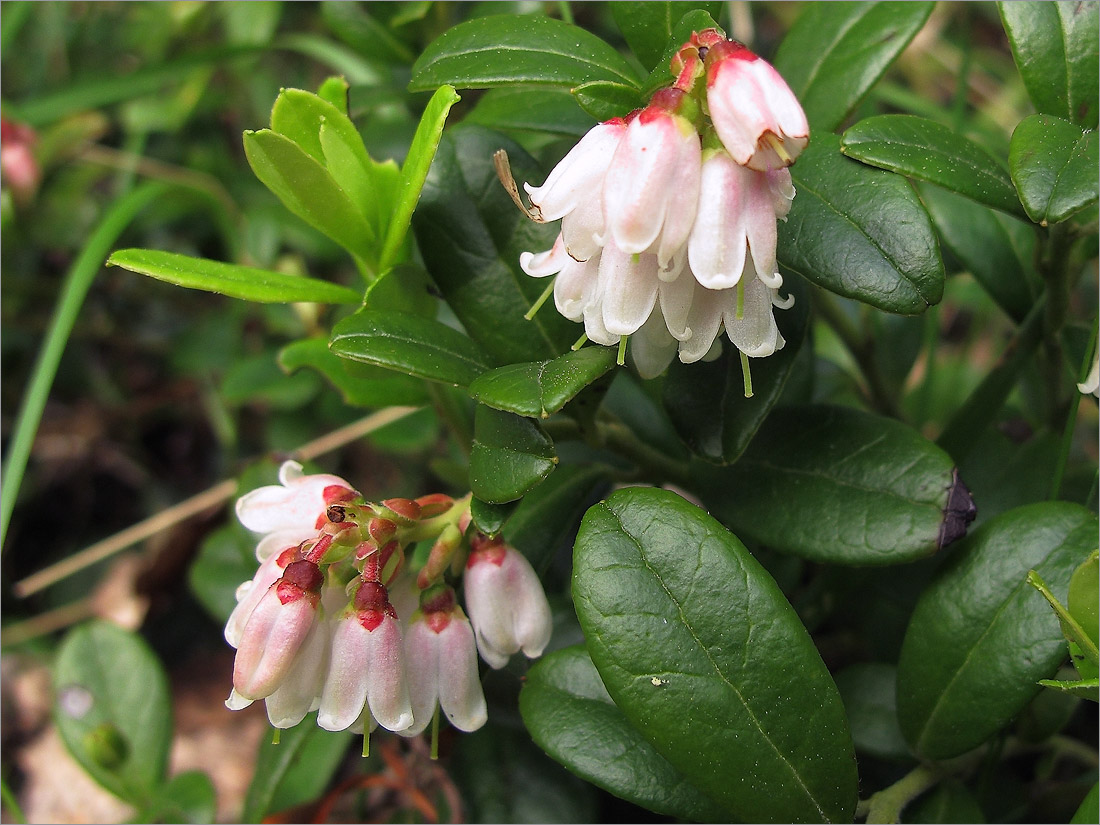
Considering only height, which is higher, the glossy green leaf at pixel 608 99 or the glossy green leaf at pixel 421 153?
the glossy green leaf at pixel 608 99

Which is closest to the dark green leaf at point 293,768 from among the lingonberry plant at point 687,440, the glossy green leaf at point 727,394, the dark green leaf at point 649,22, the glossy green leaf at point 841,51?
the lingonberry plant at point 687,440

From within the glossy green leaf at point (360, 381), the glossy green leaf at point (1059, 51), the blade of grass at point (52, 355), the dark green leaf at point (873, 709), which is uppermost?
the glossy green leaf at point (1059, 51)

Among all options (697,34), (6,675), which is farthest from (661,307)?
(6,675)

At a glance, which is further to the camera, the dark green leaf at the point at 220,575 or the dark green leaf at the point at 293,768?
the dark green leaf at the point at 220,575

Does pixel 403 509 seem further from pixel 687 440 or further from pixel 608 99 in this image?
pixel 608 99

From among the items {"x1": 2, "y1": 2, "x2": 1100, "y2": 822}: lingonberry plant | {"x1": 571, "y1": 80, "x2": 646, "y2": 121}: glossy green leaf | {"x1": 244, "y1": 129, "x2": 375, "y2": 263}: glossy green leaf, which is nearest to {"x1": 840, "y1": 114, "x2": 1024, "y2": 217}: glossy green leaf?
{"x1": 2, "y1": 2, "x2": 1100, "y2": 822}: lingonberry plant

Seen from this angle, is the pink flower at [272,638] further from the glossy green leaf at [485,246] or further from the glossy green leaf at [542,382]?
the glossy green leaf at [485,246]

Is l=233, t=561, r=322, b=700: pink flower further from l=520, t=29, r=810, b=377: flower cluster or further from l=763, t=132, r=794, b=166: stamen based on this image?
l=763, t=132, r=794, b=166: stamen
